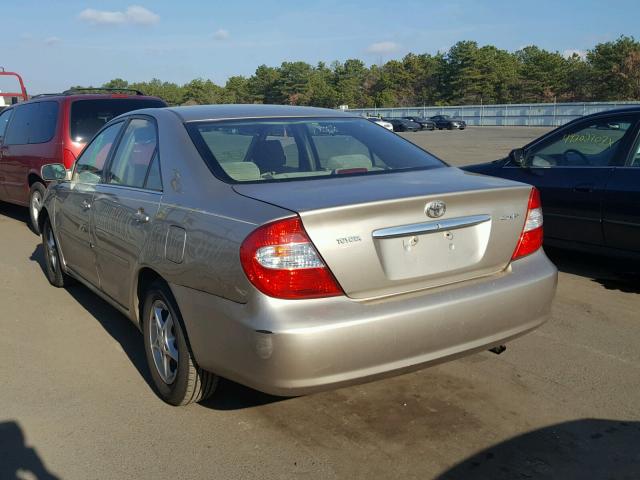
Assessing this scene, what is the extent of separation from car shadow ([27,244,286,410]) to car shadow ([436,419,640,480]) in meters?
1.24

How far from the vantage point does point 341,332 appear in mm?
2680

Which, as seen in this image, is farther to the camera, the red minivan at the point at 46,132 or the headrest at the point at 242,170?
the red minivan at the point at 46,132

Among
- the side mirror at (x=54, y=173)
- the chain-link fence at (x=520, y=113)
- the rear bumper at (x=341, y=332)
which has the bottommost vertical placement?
the chain-link fence at (x=520, y=113)

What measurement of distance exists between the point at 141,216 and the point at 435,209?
1.68m

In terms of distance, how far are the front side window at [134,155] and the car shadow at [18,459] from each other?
152cm

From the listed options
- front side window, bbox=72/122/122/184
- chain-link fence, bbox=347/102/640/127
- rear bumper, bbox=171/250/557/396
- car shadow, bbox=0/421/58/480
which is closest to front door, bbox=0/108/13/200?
front side window, bbox=72/122/122/184

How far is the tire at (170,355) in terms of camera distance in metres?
3.26

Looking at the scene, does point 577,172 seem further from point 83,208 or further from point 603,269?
point 83,208

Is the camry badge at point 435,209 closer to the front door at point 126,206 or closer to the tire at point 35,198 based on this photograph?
the front door at point 126,206

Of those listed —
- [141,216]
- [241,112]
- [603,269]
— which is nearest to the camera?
[141,216]

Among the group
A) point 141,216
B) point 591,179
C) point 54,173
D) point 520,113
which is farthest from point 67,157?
point 520,113

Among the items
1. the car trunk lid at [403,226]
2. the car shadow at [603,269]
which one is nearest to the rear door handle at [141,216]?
the car trunk lid at [403,226]

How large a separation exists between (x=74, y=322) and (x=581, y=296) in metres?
4.21

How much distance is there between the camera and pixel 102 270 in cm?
428
